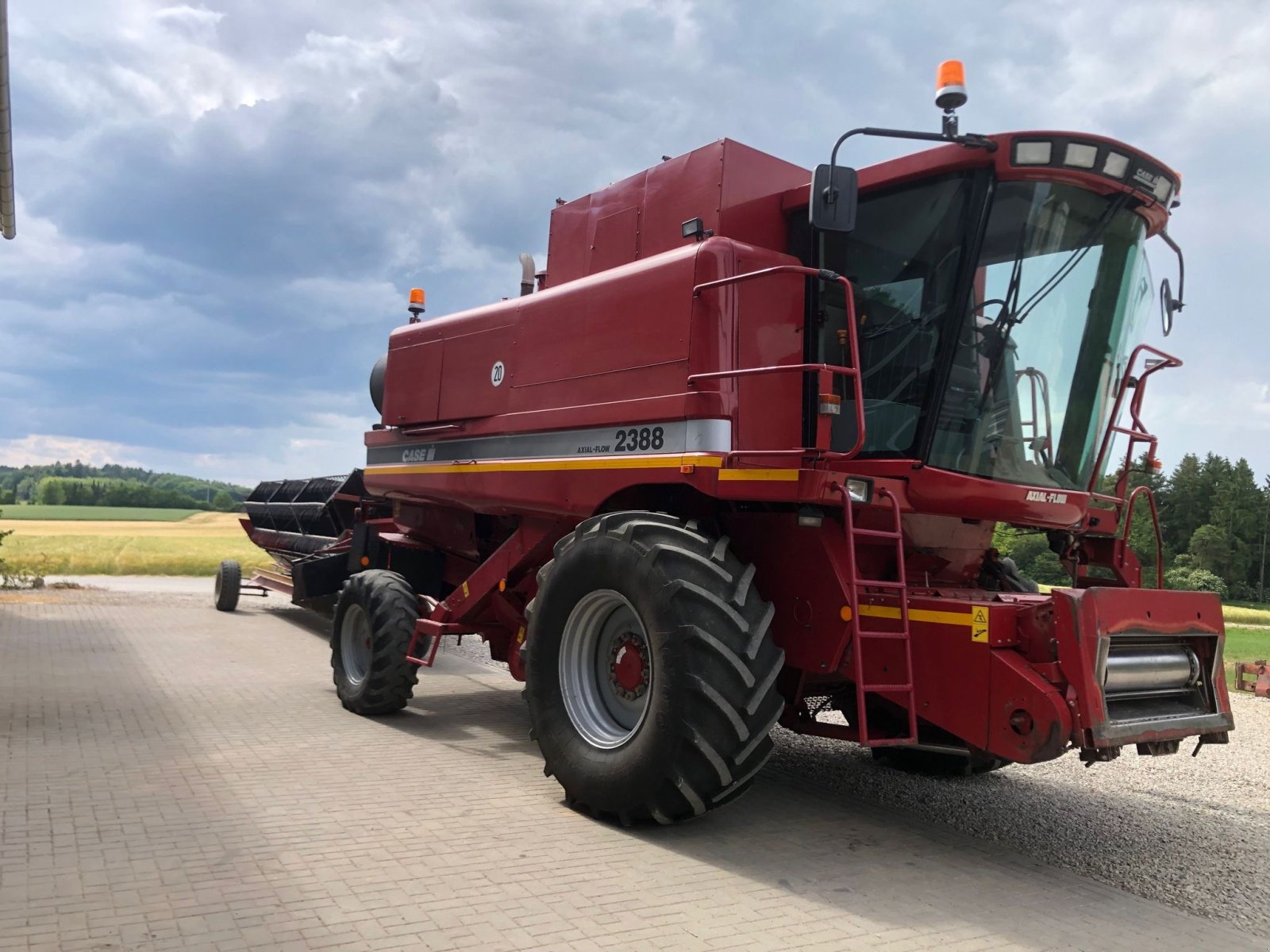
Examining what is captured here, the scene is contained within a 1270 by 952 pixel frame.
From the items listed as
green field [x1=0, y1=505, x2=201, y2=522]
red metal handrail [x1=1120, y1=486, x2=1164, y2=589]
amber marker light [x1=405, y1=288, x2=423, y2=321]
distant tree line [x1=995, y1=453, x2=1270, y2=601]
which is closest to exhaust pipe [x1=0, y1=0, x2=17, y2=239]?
amber marker light [x1=405, y1=288, x2=423, y2=321]

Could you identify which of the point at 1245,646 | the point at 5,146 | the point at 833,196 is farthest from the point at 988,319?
the point at 1245,646

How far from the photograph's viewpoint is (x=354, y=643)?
8664mm

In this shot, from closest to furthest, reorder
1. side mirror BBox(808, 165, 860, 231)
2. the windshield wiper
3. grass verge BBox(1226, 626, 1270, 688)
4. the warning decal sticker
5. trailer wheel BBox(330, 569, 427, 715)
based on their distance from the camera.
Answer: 1. the warning decal sticker
2. side mirror BBox(808, 165, 860, 231)
3. the windshield wiper
4. trailer wheel BBox(330, 569, 427, 715)
5. grass verge BBox(1226, 626, 1270, 688)

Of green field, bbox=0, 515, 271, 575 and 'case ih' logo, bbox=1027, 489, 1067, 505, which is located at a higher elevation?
'case ih' logo, bbox=1027, 489, 1067, 505

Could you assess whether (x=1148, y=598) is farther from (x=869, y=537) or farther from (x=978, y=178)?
(x=978, y=178)

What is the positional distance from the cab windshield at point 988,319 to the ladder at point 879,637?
677mm

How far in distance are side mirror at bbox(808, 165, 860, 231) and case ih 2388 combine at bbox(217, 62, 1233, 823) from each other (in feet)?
0.04

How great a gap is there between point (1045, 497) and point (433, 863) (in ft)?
12.8

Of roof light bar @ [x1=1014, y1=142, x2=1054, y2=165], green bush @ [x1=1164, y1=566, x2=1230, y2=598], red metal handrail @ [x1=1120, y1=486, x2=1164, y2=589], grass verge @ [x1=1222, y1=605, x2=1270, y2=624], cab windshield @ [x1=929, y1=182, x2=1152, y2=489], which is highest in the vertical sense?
roof light bar @ [x1=1014, y1=142, x2=1054, y2=165]

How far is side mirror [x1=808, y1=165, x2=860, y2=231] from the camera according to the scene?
4.95 meters

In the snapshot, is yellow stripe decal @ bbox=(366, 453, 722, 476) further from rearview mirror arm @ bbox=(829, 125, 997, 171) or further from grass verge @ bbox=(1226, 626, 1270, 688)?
grass verge @ bbox=(1226, 626, 1270, 688)

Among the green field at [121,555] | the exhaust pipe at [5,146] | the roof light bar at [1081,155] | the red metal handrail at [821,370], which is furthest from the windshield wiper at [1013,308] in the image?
the green field at [121,555]

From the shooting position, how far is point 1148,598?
4949 mm

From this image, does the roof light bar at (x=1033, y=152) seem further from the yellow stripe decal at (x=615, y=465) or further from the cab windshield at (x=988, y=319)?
the yellow stripe decal at (x=615, y=465)
